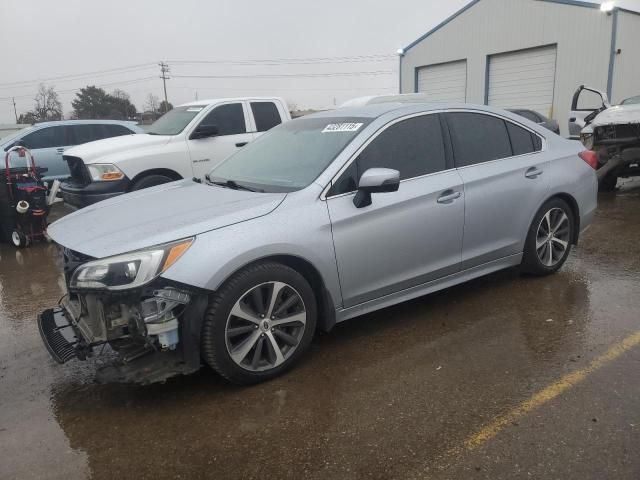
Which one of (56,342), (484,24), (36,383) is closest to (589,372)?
(56,342)

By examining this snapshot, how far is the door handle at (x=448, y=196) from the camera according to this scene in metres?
4.01

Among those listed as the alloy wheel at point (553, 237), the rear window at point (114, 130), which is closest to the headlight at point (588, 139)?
the alloy wheel at point (553, 237)

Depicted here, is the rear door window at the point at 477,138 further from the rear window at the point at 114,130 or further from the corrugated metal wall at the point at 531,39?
the corrugated metal wall at the point at 531,39

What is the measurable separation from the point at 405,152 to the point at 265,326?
66.3 inches

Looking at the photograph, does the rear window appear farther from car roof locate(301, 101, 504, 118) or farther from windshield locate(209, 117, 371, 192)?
car roof locate(301, 101, 504, 118)

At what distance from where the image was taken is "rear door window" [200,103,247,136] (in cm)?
827

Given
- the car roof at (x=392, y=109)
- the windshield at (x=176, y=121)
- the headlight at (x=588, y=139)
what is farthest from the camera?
the headlight at (x=588, y=139)

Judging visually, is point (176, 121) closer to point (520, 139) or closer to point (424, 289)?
point (520, 139)

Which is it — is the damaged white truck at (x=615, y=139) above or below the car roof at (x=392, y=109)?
below

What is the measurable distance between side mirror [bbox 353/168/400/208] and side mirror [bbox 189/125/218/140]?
4.87m

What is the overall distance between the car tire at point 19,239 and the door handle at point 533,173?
665cm

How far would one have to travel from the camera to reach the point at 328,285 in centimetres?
349

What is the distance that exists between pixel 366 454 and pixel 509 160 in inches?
116

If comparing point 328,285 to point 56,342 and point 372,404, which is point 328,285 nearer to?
point 372,404
